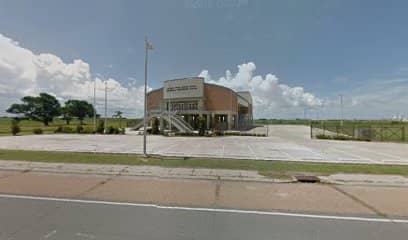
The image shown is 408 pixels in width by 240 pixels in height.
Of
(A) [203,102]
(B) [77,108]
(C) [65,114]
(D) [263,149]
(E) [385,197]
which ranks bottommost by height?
(E) [385,197]

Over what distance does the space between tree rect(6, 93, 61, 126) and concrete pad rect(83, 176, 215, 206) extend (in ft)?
326

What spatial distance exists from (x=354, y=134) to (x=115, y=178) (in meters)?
28.7

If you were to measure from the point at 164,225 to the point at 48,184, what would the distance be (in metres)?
5.03

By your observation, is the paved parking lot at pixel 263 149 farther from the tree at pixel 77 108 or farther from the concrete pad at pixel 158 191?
the tree at pixel 77 108

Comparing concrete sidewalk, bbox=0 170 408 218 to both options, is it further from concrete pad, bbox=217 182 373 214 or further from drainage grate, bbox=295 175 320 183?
drainage grate, bbox=295 175 320 183

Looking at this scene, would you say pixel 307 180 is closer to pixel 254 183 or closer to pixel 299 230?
pixel 254 183

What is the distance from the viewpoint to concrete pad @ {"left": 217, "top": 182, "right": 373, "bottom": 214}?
5.16 meters

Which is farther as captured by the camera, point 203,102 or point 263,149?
point 203,102

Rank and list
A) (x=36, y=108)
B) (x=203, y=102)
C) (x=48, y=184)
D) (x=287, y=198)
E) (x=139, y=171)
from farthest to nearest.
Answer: (x=36, y=108)
(x=203, y=102)
(x=139, y=171)
(x=48, y=184)
(x=287, y=198)

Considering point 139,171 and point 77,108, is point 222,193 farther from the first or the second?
point 77,108

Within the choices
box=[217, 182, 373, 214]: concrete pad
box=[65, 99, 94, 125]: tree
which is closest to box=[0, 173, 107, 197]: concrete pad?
box=[217, 182, 373, 214]: concrete pad

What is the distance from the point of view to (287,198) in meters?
5.88

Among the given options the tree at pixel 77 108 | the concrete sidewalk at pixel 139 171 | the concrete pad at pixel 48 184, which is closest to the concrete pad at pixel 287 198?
the concrete sidewalk at pixel 139 171

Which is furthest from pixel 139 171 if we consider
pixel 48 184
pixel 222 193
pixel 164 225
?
pixel 164 225
